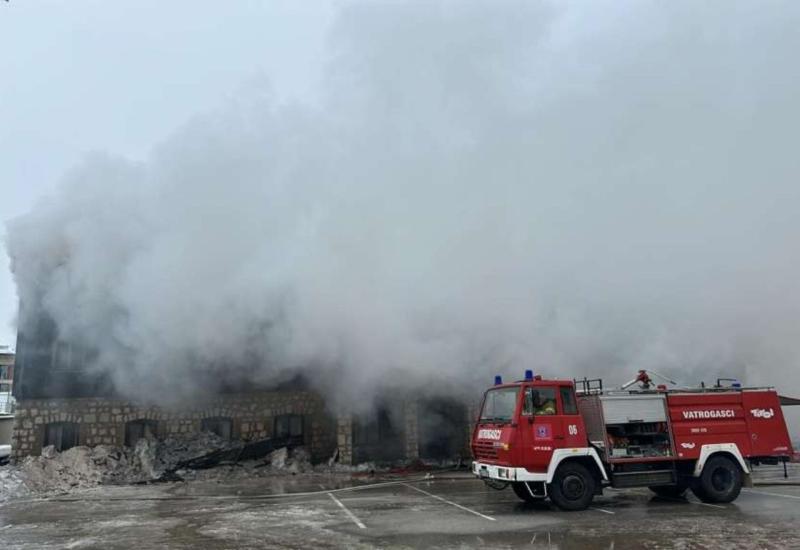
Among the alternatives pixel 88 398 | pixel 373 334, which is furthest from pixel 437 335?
pixel 88 398

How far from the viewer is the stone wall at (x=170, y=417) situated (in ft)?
50.6

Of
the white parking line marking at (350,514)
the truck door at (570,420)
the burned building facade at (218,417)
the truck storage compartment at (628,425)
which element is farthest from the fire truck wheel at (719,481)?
the burned building facade at (218,417)

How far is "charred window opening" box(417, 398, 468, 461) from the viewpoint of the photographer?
51.9 feet

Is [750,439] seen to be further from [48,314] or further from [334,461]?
[48,314]

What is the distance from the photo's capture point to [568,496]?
8.77 meters

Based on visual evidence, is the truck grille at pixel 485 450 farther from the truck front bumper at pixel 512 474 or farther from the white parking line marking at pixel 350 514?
the white parking line marking at pixel 350 514

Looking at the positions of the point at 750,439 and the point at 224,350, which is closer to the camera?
the point at 750,439

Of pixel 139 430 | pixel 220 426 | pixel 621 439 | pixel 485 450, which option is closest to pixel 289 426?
Answer: pixel 220 426

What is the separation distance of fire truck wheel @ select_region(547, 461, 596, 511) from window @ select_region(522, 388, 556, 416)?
2.60 feet

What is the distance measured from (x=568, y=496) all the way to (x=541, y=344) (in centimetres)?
420

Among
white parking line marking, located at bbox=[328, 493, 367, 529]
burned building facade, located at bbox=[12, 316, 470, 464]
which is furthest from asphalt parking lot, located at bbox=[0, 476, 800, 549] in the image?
burned building facade, located at bbox=[12, 316, 470, 464]

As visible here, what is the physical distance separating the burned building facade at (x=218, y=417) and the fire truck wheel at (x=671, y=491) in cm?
594

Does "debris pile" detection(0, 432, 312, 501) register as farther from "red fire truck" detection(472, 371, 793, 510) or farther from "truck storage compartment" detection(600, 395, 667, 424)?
"truck storage compartment" detection(600, 395, 667, 424)

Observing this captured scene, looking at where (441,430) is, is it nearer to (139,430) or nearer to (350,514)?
(350,514)
